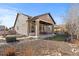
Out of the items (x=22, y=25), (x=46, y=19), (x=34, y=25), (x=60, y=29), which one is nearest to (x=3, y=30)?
(x=22, y=25)

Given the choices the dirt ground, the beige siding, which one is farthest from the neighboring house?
the beige siding

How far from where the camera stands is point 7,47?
2.33m

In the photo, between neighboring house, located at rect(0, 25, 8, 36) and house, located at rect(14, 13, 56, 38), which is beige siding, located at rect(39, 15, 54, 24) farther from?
neighboring house, located at rect(0, 25, 8, 36)

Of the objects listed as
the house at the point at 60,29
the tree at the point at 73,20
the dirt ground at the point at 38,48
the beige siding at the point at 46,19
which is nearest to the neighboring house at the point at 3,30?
the dirt ground at the point at 38,48

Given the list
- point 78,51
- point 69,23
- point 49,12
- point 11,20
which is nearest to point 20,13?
point 11,20

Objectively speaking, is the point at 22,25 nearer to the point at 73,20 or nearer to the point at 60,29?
the point at 60,29

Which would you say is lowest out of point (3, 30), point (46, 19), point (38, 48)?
point (38, 48)

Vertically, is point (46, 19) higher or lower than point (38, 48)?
higher

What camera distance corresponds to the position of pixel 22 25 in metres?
2.35

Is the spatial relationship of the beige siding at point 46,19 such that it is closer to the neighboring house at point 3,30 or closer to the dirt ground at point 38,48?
the dirt ground at point 38,48

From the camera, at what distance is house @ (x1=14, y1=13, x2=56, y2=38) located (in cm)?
234

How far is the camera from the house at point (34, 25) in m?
2.34

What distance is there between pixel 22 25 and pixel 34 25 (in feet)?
0.42

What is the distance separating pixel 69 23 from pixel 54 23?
0.16 m
